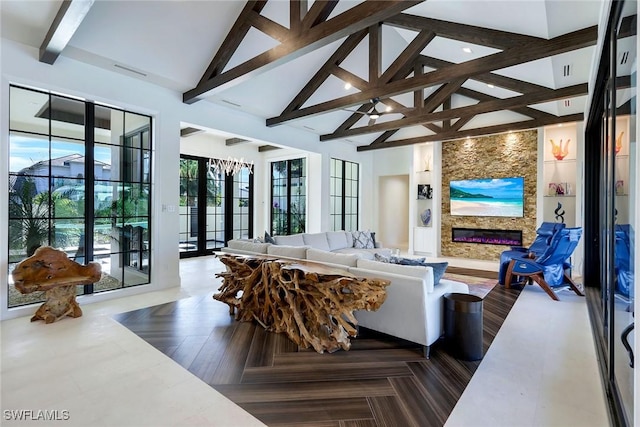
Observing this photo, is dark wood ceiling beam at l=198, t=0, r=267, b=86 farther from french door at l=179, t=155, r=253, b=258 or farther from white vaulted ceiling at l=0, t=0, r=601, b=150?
french door at l=179, t=155, r=253, b=258

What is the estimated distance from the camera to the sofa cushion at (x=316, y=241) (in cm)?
578

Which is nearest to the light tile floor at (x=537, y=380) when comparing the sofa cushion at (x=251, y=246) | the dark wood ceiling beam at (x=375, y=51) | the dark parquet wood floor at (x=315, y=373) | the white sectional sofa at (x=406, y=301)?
the dark parquet wood floor at (x=315, y=373)

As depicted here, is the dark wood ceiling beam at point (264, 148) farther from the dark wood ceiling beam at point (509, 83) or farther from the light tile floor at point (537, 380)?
the light tile floor at point (537, 380)

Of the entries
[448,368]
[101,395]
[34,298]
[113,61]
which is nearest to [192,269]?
[34,298]

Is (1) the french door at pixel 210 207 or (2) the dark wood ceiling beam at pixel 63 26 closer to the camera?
(2) the dark wood ceiling beam at pixel 63 26

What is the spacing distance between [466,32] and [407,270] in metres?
3.78

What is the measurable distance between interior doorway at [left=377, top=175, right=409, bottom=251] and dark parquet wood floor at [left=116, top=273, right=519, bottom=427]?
22.8ft

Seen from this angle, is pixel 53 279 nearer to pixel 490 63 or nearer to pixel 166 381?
pixel 166 381

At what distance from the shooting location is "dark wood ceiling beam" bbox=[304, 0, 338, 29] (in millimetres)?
3199

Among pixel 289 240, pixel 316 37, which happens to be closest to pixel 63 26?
pixel 316 37

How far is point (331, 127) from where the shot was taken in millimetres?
7727

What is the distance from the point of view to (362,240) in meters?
6.75

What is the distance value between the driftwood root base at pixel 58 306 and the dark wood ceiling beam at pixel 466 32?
572 cm

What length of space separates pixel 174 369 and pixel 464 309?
252cm
